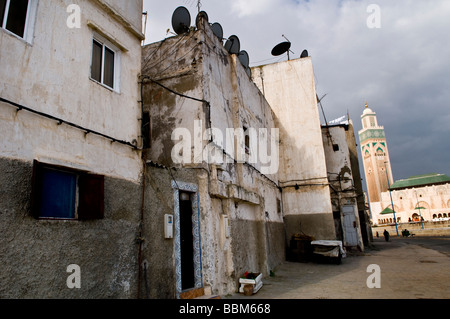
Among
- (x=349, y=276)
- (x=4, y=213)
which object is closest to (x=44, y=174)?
(x=4, y=213)

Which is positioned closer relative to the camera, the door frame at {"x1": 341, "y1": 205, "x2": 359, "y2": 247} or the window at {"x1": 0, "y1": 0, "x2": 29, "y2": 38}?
the window at {"x1": 0, "y1": 0, "x2": 29, "y2": 38}

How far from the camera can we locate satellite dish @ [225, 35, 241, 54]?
35.3ft

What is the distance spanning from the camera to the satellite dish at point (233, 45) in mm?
10765

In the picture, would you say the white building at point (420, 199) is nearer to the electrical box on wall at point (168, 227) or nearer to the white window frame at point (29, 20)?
the electrical box on wall at point (168, 227)

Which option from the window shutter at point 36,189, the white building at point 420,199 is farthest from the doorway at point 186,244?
the white building at point 420,199

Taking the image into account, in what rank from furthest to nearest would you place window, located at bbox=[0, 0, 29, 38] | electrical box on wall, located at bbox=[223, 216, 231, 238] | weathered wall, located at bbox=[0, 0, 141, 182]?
electrical box on wall, located at bbox=[223, 216, 231, 238] < window, located at bbox=[0, 0, 29, 38] < weathered wall, located at bbox=[0, 0, 141, 182]

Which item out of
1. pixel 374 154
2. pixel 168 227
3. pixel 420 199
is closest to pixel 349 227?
pixel 168 227

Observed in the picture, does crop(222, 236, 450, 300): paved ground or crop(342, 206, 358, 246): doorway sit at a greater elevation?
crop(342, 206, 358, 246): doorway

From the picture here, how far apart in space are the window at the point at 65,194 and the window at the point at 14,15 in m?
1.94

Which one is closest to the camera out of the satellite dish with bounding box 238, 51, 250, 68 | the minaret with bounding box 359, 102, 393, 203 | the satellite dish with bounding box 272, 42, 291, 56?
the satellite dish with bounding box 238, 51, 250, 68

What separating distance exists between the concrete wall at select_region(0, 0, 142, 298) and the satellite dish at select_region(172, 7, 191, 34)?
323cm

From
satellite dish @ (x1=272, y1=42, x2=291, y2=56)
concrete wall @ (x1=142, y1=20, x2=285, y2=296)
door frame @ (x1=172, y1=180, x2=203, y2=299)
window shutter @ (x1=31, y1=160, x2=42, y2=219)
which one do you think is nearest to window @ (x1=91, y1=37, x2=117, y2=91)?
concrete wall @ (x1=142, y1=20, x2=285, y2=296)

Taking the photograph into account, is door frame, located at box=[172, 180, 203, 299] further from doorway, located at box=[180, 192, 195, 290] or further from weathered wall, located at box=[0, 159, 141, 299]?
weathered wall, located at box=[0, 159, 141, 299]

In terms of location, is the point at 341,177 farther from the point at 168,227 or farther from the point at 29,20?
the point at 29,20
